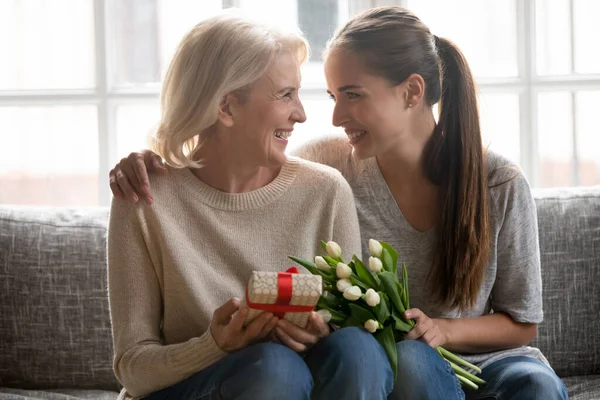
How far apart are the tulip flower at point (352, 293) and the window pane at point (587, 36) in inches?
66.4

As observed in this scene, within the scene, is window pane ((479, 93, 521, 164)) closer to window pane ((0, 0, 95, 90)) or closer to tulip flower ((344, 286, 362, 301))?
window pane ((0, 0, 95, 90))

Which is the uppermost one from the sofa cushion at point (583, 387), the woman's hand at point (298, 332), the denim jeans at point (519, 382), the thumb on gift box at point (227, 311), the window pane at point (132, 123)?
the window pane at point (132, 123)

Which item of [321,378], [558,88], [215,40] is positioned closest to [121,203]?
[215,40]

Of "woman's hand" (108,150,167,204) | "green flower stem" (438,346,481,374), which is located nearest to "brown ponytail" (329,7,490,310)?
"green flower stem" (438,346,481,374)

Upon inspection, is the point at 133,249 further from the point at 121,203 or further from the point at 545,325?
the point at 545,325

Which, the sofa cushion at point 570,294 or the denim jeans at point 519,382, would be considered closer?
the denim jeans at point 519,382

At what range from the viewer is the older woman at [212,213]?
6.09ft

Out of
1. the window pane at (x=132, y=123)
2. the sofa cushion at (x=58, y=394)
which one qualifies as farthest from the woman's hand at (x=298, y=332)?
the window pane at (x=132, y=123)

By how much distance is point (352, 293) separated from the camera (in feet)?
5.65

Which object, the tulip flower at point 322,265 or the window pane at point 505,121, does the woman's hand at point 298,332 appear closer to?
the tulip flower at point 322,265

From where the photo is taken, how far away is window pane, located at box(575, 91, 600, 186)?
305cm

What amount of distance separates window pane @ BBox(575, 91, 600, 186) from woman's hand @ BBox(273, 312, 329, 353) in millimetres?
1640

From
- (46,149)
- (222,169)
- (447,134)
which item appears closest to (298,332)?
(222,169)

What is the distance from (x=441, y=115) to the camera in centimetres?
221
